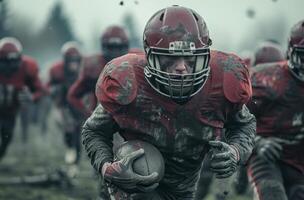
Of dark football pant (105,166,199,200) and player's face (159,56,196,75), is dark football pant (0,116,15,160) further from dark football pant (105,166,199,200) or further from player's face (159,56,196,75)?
player's face (159,56,196,75)

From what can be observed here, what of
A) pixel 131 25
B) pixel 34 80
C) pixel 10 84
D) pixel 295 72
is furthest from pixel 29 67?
pixel 131 25

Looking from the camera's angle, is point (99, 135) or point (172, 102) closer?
point (172, 102)

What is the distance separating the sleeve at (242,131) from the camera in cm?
416

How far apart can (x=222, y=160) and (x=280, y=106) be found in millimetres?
1459

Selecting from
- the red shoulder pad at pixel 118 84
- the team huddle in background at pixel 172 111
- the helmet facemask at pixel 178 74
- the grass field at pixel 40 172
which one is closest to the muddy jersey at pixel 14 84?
the grass field at pixel 40 172

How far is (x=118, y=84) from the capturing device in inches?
156

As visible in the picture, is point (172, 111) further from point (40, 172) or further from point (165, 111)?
point (40, 172)

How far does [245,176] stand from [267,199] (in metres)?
1.98

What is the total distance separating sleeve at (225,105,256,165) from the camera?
416 centimetres

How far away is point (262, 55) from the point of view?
25.0ft

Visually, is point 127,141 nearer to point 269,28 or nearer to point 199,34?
point 199,34

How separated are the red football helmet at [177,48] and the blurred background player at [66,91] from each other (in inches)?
234

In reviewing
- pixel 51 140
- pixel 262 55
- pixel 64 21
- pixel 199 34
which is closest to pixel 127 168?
pixel 199 34

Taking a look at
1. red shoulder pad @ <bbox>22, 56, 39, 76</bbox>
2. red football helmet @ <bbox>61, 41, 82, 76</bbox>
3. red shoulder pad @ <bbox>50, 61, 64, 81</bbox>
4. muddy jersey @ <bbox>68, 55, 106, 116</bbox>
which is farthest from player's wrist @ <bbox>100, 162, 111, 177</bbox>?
red shoulder pad @ <bbox>50, 61, 64, 81</bbox>
